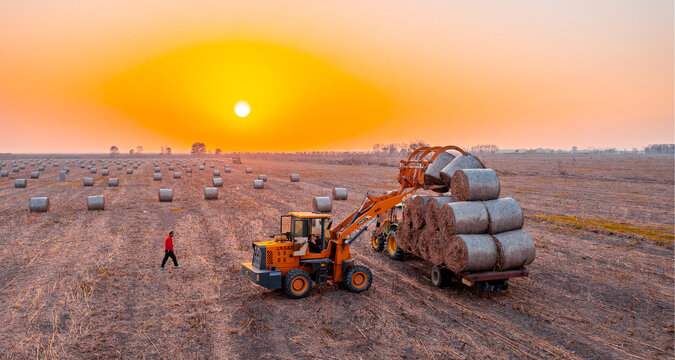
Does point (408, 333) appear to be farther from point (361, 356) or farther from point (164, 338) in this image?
point (164, 338)

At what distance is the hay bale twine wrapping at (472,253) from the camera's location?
12164 millimetres

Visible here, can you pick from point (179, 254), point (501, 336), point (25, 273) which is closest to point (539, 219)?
point (501, 336)

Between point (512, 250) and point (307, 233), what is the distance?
5835 millimetres

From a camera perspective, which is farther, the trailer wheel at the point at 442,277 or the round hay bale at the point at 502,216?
the trailer wheel at the point at 442,277

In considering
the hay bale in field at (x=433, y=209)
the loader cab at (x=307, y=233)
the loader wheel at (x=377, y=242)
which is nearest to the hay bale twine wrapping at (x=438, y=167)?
the hay bale in field at (x=433, y=209)

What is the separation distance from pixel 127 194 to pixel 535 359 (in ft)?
110

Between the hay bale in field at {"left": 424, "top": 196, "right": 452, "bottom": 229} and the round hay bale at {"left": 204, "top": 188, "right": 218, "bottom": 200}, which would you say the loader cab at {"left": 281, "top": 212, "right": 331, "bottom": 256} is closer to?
the hay bale in field at {"left": 424, "top": 196, "right": 452, "bottom": 229}

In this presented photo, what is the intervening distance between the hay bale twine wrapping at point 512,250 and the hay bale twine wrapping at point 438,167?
298 cm

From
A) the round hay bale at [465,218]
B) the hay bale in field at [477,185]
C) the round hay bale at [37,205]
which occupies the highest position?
the hay bale in field at [477,185]

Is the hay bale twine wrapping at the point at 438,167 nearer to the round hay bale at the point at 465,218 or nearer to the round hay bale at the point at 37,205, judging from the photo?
the round hay bale at the point at 465,218

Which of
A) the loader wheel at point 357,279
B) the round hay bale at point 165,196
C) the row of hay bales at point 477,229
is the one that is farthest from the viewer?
the round hay bale at point 165,196

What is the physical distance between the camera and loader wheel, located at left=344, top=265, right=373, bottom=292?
12.9 meters

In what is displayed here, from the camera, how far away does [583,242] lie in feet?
63.8

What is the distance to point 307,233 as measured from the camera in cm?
1286
